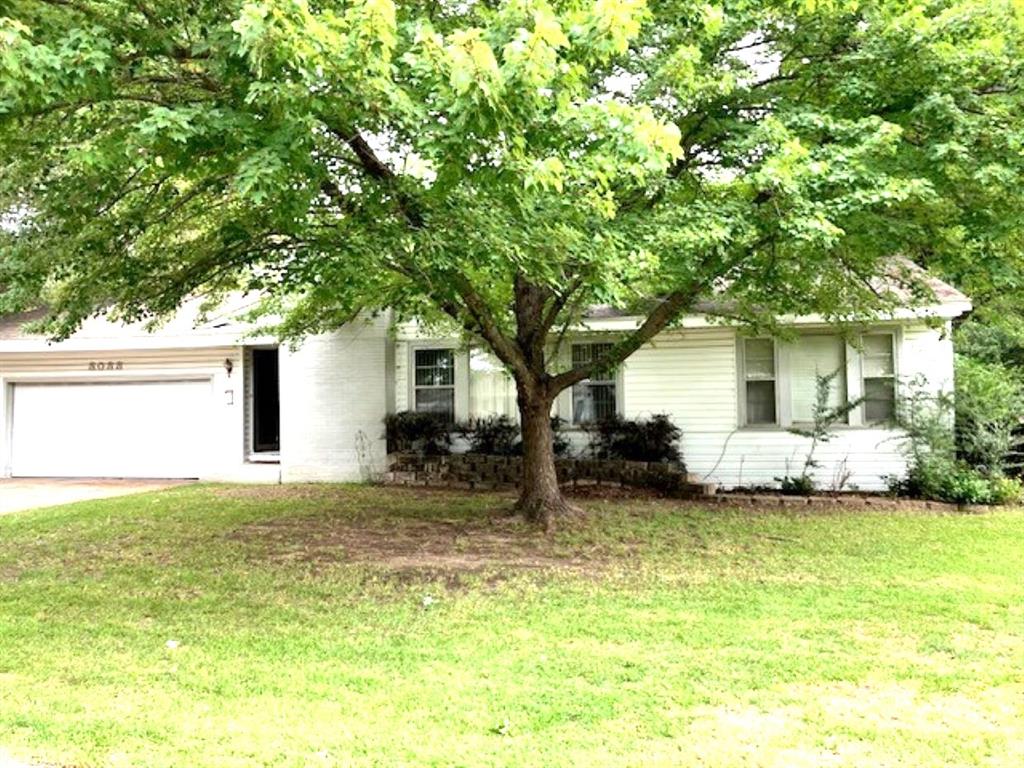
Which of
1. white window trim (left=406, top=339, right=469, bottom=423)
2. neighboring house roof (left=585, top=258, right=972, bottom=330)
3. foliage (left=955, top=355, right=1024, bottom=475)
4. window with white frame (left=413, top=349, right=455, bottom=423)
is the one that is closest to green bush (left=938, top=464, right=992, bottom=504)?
foliage (left=955, top=355, right=1024, bottom=475)

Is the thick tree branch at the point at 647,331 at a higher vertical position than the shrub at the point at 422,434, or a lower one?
higher

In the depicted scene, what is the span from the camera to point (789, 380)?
45.2 ft

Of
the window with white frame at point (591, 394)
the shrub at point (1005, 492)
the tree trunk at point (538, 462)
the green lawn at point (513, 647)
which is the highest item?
the window with white frame at point (591, 394)

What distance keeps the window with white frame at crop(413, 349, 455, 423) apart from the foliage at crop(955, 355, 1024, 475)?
8.66 metres

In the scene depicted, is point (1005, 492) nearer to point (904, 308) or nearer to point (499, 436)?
point (904, 308)

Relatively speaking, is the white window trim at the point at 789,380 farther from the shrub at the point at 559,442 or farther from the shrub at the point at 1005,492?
the shrub at the point at 559,442

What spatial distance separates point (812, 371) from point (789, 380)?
41cm

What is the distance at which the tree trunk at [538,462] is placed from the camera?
10.2 meters

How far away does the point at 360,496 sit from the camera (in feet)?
43.3

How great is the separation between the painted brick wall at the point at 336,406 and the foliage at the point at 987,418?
9957 millimetres

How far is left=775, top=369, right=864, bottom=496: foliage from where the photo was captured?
12.9 meters

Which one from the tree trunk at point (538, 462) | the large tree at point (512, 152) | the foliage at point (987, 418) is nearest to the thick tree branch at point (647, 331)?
the large tree at point (512, 152)

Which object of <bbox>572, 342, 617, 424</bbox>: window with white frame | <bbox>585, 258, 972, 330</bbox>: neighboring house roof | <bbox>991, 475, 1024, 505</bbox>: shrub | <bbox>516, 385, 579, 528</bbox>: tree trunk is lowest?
<bbox>991, 475, 1024, 505</bbox>: shrub

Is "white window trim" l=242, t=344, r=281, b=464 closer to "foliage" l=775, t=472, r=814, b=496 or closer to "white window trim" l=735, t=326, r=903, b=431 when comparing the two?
"white window trim" l=735, t=326, r=903, b=431
